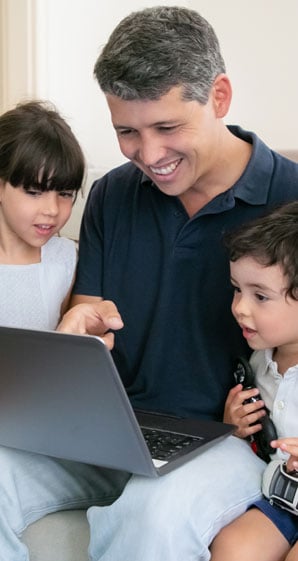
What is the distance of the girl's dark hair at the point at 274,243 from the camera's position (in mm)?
1216

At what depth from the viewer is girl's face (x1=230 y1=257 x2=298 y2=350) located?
1.22 metres

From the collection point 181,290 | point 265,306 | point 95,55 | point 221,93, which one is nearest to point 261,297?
point 265,306

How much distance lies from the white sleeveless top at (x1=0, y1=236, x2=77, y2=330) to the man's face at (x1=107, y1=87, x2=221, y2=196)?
1.05 feet

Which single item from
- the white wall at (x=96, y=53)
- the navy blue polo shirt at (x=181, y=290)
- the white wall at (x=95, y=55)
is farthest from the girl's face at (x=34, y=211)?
the white wall at (x=96, y=53)

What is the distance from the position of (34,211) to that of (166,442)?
54 centimetres

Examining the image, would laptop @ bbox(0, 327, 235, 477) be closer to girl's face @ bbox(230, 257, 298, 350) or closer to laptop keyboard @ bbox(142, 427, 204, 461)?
laptop keyboard @ bbox(142, 427, 204, 461)

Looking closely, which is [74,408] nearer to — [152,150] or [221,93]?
[152,150]

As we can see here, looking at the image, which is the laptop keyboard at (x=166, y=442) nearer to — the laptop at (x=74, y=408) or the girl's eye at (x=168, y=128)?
the laptop at (x=74, y=408)

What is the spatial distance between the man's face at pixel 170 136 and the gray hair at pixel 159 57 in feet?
0.06

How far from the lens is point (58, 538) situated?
1234mm

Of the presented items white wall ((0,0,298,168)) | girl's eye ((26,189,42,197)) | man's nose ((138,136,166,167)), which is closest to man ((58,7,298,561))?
man's nose ((138,136,166,167))

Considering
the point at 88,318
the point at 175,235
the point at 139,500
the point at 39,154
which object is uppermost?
the point at 39,154

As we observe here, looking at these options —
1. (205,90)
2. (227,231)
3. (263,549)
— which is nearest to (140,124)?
(205,90)

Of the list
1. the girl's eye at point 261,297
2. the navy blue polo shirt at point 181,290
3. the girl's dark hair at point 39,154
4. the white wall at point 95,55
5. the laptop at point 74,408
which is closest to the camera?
the laptop at point 74,408
